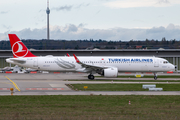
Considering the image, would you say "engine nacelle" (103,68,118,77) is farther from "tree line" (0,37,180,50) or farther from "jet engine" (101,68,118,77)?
"tree line" (0,37,180,50)

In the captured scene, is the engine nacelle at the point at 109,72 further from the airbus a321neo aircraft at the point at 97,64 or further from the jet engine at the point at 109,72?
the airbus a321neo aircraft at the point at 97,64

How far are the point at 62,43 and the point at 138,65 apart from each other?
5109cm

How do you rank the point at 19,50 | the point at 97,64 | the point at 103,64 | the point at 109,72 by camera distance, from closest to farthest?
the point at 109,72, the point at 103,64, the point at 97,64, the point at 19,50
